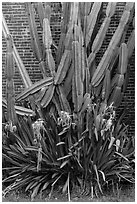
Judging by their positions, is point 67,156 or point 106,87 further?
point 106,87

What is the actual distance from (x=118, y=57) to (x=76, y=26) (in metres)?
0.96

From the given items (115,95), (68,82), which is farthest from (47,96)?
(115,95)

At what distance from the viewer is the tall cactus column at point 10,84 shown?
4.45 meters

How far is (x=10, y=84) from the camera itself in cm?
453

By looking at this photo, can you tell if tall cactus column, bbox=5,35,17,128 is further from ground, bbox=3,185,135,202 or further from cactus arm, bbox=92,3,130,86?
cactus arm, bbox=92,3,130,86

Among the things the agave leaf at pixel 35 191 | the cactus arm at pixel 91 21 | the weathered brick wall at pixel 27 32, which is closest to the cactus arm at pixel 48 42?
the cactus arm at pixel 91 21

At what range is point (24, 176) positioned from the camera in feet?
15.1

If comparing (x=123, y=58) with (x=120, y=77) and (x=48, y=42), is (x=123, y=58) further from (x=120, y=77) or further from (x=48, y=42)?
(x=48, y=42)

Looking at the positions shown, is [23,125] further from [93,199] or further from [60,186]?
[93,199]

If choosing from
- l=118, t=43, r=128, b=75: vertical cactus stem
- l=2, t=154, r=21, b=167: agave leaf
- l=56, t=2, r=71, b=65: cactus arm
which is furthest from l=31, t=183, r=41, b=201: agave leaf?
l=118, t=43, r=128, b=75: vertical cactus stem

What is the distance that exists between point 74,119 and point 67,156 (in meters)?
0.59

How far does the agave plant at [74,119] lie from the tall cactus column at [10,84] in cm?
21

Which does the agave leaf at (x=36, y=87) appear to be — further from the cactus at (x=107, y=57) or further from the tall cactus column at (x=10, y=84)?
the cactus at (x=107, y=57)

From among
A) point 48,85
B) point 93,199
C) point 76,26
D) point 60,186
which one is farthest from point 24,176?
point 76,26
